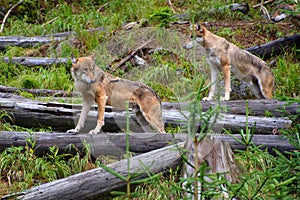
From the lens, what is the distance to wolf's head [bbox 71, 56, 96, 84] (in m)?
5.65

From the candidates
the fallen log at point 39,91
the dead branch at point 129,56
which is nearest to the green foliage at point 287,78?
the dead branch at point 129,56

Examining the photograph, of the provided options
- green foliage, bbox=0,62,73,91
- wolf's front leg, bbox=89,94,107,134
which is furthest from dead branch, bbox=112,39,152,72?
wolf's front leg, bbox=89,94,107,134

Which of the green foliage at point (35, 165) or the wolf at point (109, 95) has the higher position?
the wolf at point (109, 95)

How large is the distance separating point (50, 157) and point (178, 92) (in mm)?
2425

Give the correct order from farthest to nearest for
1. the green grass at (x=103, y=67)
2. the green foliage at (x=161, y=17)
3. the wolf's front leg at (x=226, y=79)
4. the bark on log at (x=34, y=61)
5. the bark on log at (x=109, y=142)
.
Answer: the green foliage at (x=161, y=17) → the bark on log at (x=34, y=61) → the wolf's front leg at (x=226, y=79) → the bark on log at (x=109, y=142) → the green grass at (x=103, y=67)

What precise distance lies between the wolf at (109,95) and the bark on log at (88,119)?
0.61 feet

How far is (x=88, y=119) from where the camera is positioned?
→ 6.09 metres

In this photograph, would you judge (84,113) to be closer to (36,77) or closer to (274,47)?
(36,77)

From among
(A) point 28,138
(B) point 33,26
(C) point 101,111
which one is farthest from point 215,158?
(B) point 33,26

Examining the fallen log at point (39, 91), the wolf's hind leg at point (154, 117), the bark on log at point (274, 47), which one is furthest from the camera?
the bark on log at point (274, 47)

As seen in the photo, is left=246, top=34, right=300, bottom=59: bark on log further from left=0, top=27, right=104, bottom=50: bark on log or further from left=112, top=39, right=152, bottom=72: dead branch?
left=0, top=27, right=104, bottom=50: bark on log

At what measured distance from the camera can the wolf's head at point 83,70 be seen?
565cm

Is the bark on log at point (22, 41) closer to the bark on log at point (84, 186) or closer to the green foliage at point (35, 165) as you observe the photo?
the green foliage at point (35, 165)

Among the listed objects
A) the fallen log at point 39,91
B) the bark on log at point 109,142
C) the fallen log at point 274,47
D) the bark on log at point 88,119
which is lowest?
the bark on log at point 109,142
